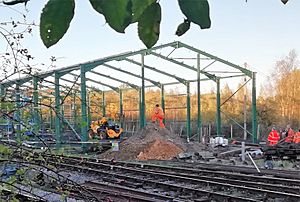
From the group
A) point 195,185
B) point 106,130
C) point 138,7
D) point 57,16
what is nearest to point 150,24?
point 138,7

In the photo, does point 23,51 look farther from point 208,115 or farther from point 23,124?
point 208,115

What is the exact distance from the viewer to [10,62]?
4.51 meters

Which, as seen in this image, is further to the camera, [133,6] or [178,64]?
[178,64]

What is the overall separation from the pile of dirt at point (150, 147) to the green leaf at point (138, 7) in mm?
19557

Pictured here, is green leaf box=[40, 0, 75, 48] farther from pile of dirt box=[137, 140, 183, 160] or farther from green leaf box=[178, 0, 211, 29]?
pile of dirt box=[137, 140, 183, 160]

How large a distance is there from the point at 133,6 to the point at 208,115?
115 feet

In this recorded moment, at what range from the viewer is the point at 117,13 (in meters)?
0.75

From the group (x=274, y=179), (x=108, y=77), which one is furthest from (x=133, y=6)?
(x=108, y=77)

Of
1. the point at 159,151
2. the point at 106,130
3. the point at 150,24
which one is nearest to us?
the point at 150,24

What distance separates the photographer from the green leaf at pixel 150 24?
2.77 ft

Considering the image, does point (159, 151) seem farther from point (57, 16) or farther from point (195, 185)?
point (57, 16)

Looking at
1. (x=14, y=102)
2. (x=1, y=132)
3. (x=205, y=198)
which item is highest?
(x=14, y=102)

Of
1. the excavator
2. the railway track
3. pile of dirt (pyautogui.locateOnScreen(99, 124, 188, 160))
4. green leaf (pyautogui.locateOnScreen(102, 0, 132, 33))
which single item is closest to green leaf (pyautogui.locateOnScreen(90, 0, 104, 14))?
green leaf (pyautogui.locateOnScreen(102, 0, 132, 33))

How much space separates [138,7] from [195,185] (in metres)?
12.0
